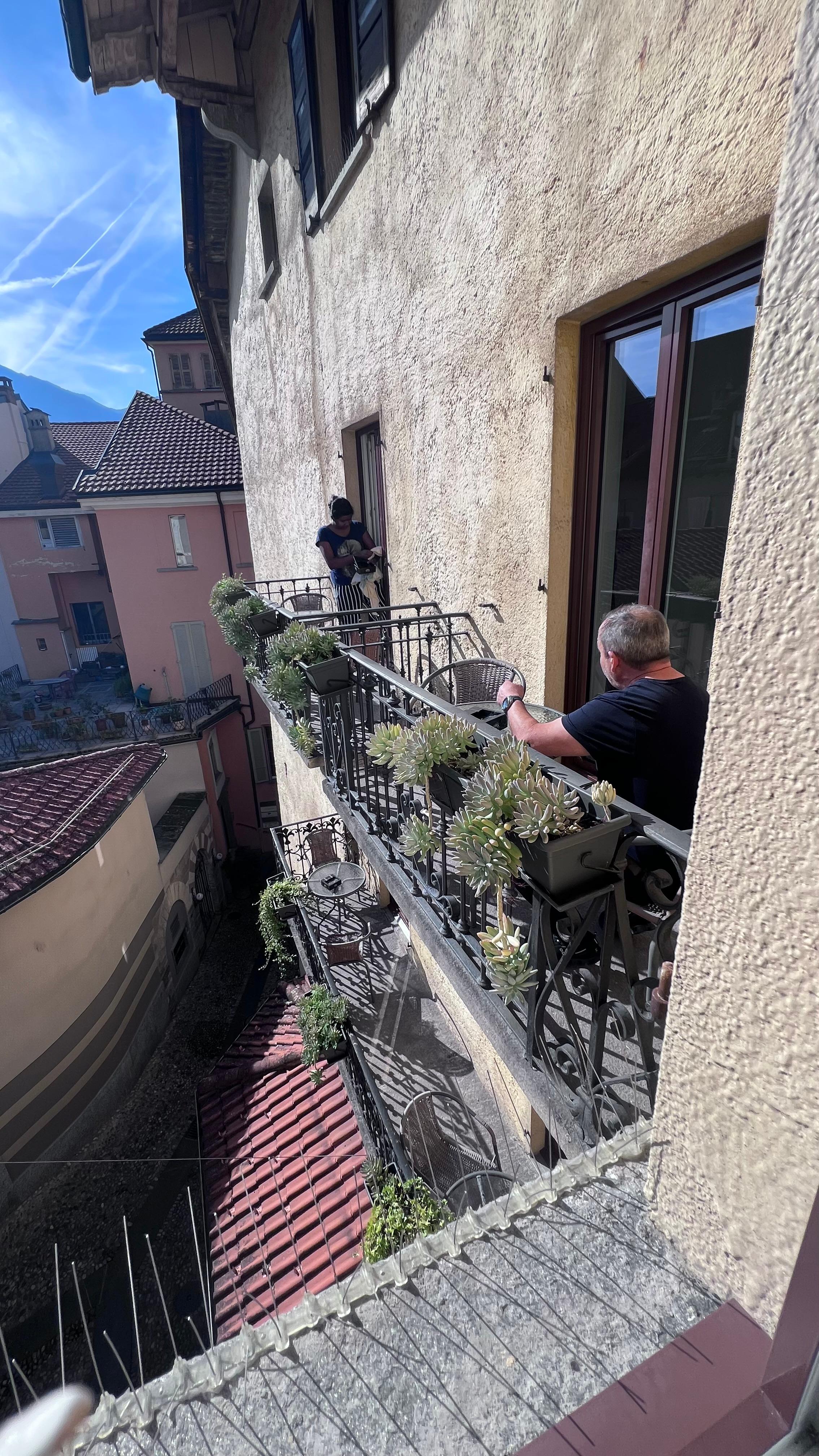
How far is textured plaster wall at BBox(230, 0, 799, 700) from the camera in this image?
2.60m

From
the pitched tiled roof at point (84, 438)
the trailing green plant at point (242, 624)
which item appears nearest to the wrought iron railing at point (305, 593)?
the trailing green plant at point (242, 624)

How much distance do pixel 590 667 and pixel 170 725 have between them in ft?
49.4

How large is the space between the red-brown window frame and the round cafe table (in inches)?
153

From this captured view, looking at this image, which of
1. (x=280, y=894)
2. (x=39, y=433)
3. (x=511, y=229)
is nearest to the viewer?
(x=511, y=229)

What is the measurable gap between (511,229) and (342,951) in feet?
22.3

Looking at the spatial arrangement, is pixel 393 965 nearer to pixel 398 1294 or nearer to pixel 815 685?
pixel 398 1294

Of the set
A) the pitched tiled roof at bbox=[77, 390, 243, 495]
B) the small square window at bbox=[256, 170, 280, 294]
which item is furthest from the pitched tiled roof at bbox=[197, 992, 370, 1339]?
the pitched tiled roof at bbox=[77, 390, 243, 495]

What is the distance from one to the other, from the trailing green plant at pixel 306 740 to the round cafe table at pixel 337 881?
1.72 meters

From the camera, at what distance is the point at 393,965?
281 inches

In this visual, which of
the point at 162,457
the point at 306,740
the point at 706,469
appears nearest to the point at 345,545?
the point at 306,740

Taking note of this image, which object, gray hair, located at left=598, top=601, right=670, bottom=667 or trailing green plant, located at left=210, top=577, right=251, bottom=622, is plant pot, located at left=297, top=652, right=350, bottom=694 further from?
trailing green plant, located at left=210, top=577, right=251, bottom=622

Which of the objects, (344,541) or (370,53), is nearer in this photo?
(370,53)

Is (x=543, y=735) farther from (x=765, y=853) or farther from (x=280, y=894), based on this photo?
(x=280, y=894)

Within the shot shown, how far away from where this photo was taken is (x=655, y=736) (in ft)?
7.79
